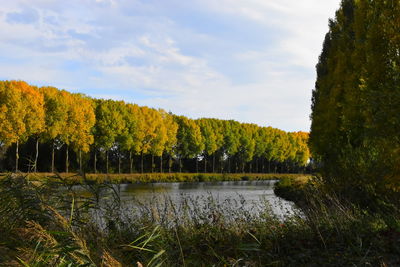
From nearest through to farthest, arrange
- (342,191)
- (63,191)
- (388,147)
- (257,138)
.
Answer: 1. (63,191)
2. (388,147)
3. (342,191)
4. (257,138)


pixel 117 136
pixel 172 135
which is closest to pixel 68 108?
pixel 117 136

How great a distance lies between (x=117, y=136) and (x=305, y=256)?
39521 millimetres

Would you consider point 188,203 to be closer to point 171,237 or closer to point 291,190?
point 171,237

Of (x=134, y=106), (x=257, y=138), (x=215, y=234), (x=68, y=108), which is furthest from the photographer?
(x=257, y=138)

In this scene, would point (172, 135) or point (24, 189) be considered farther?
point (172, 135)

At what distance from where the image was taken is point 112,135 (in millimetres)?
43188

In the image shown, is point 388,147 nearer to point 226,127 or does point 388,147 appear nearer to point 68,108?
point 68,108

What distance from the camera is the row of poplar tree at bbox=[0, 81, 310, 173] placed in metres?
35.0

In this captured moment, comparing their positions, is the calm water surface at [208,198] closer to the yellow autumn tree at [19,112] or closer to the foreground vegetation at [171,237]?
the foreground vegetation at [171,237]

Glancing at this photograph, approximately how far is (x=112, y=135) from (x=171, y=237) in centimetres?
3765

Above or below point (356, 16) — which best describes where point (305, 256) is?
below

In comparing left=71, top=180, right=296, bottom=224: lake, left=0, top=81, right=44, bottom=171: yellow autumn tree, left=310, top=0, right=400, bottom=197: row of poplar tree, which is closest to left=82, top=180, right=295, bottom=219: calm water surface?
left=71, top=180, right=296, bottom=224: lake

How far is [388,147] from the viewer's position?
9.70 meters

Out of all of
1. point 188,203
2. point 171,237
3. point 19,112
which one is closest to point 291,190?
point 188,203
